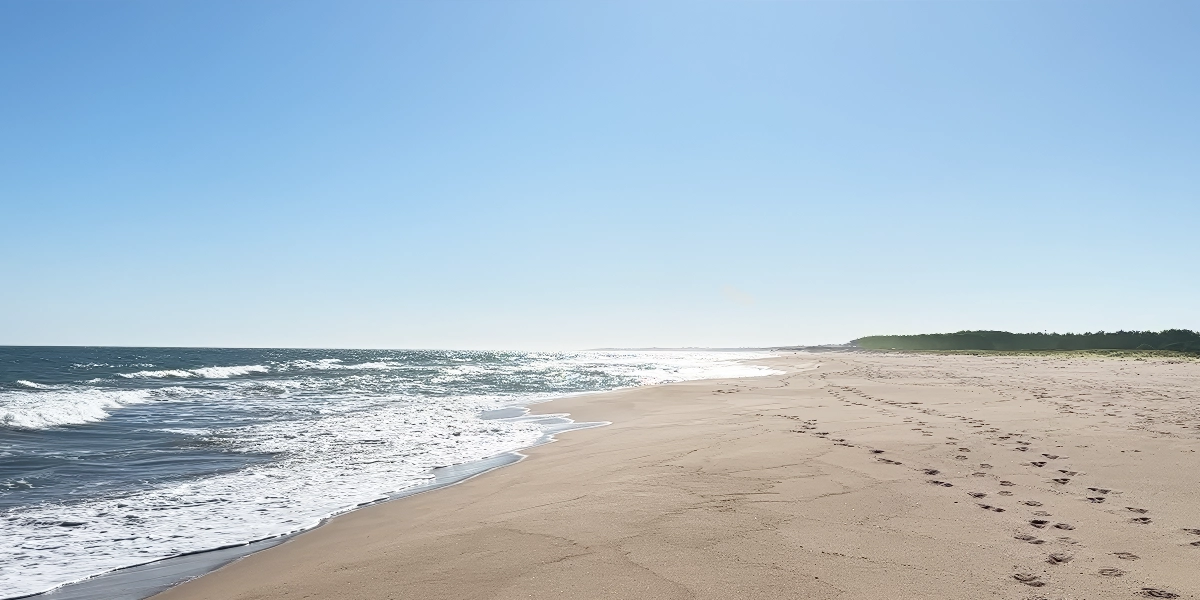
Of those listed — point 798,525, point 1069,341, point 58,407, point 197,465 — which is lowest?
point 197,465

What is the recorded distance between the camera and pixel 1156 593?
131 inches

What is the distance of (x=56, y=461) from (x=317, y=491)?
5.57m

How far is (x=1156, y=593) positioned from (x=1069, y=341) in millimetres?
63254

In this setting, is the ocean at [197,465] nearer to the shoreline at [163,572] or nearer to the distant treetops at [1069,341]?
the shoreline at [163,572]

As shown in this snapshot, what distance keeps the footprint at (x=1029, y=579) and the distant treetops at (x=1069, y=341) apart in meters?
51.2

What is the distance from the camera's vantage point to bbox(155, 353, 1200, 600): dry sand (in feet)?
12.0

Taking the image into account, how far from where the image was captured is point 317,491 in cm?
761

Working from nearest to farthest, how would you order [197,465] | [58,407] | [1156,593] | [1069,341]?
[1156,593], [197,465], [58,407], [1069,341]

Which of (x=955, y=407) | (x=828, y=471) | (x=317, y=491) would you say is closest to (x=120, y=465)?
(x=317, y=491)

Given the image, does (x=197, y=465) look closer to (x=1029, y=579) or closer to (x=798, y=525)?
(x=798, y=525)

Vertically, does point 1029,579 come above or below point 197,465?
above

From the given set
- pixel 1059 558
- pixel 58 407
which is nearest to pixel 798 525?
pixel 1059 558

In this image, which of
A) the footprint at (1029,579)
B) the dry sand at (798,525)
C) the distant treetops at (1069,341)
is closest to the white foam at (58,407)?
the dry sand at (798,525)

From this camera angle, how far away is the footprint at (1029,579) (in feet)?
11.3
